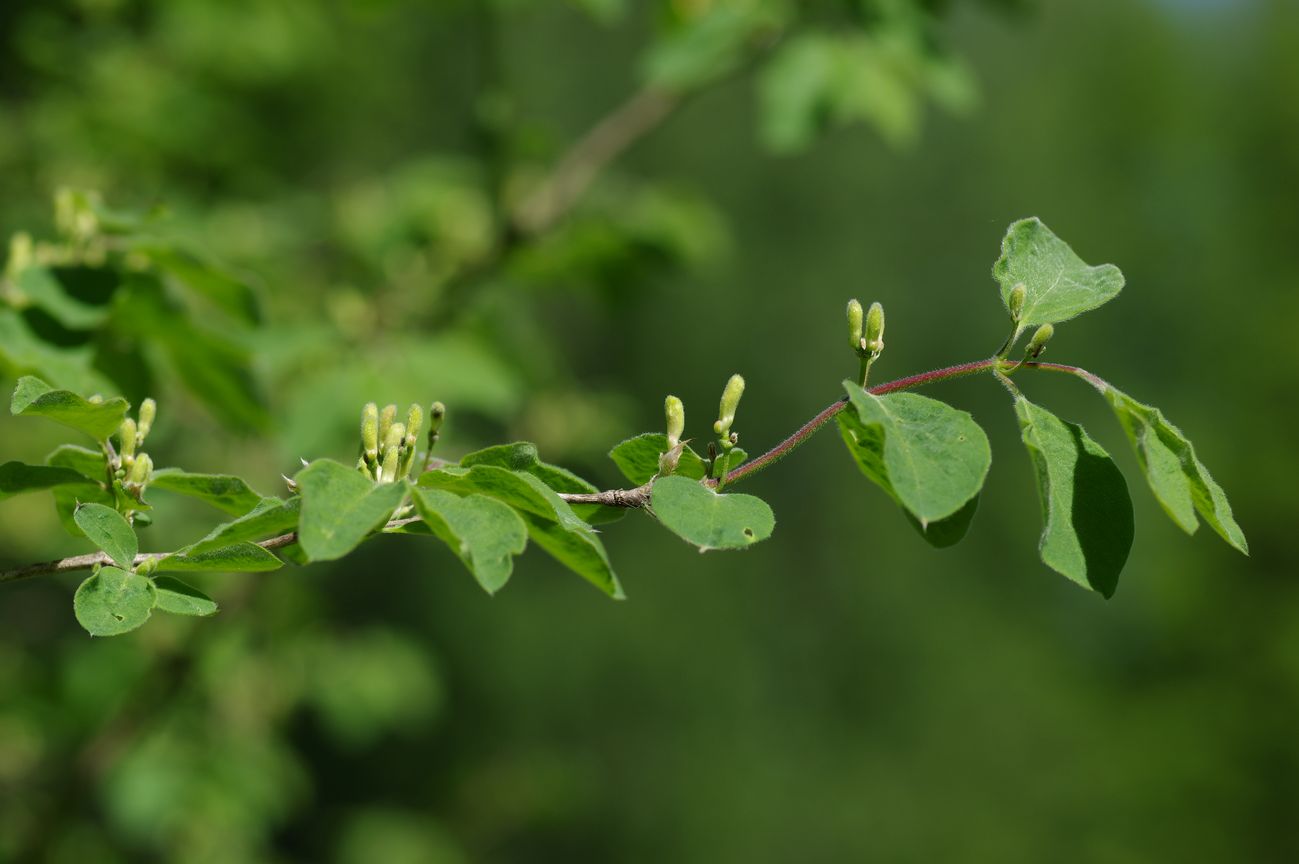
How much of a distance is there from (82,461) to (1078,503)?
0.75 meters

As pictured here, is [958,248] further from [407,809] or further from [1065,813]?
[407,809]

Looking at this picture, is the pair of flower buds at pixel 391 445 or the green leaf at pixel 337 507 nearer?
the green leaf at pixel 337 507

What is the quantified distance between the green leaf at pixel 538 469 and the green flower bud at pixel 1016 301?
332mm

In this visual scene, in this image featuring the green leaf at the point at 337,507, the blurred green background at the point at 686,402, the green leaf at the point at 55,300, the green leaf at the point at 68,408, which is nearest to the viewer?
the green leaf at the point at 337,507

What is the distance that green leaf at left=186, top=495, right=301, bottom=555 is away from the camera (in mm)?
773

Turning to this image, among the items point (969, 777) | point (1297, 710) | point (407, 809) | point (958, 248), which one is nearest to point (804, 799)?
point (969, 777)

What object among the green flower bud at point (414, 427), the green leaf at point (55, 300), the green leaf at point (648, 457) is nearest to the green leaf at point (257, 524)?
the green flower bud at point (414, 427)

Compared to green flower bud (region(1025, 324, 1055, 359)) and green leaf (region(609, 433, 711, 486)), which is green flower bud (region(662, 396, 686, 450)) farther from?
green flower bud (region(1025, 324, 1055, 359))

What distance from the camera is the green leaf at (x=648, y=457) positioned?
2.88 feet

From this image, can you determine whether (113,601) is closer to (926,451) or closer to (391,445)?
(391,445)

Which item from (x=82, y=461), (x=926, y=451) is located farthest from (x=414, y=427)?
(x=926, y=451)

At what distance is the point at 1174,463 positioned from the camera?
81cm

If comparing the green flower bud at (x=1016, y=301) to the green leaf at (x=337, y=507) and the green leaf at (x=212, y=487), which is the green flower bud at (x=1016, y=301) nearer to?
the green leaf at (x=337, y=507)

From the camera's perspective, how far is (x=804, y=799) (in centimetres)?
1609
